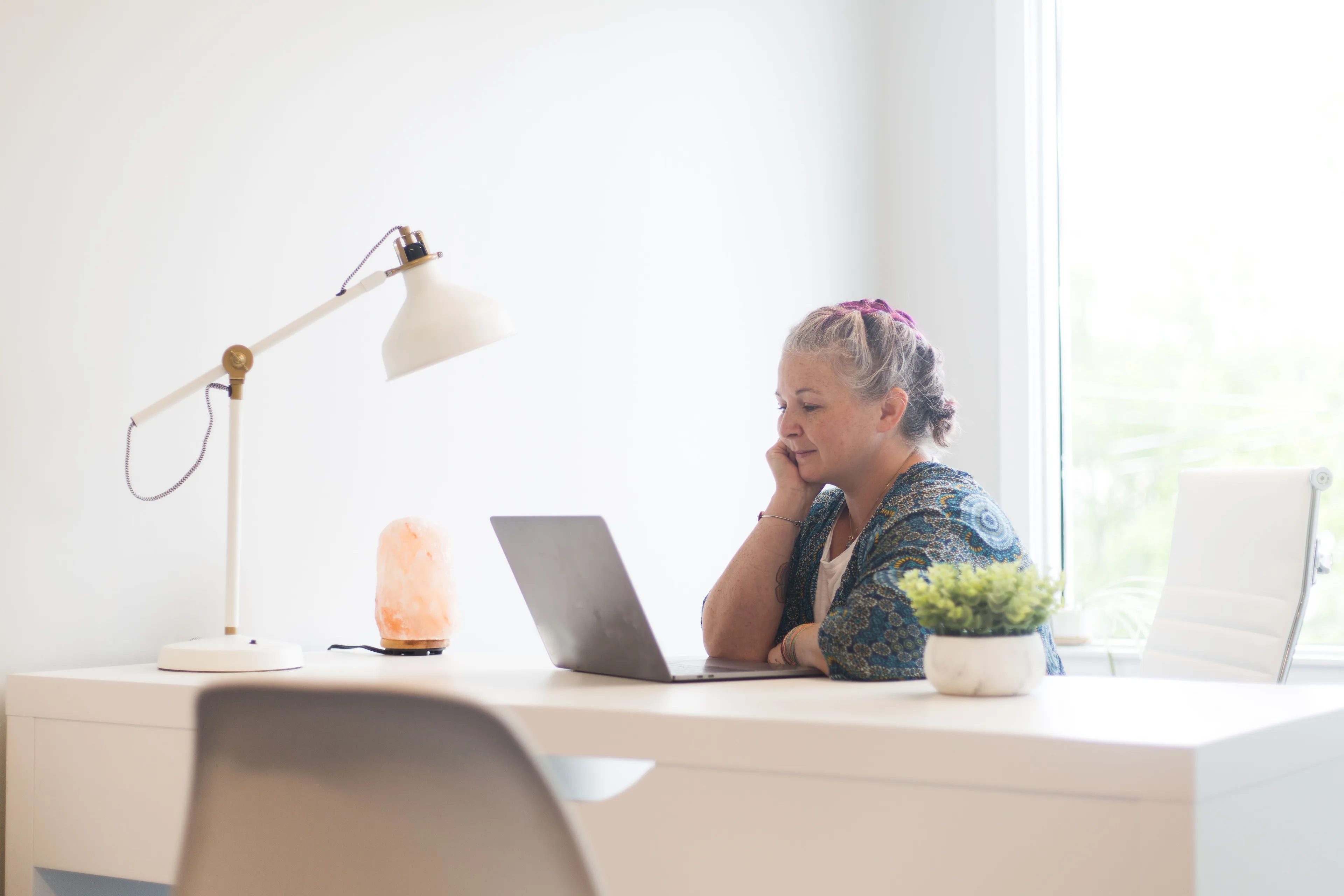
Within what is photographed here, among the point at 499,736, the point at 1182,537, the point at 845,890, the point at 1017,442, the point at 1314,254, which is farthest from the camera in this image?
the point at 1017,442

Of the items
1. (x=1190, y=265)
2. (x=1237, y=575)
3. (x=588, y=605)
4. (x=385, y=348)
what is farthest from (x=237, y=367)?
(x=1190, y=265)

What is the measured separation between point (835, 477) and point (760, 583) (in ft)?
0.62

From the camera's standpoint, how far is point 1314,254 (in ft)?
9.44

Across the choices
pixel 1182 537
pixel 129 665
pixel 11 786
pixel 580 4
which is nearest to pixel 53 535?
pixel 129 665

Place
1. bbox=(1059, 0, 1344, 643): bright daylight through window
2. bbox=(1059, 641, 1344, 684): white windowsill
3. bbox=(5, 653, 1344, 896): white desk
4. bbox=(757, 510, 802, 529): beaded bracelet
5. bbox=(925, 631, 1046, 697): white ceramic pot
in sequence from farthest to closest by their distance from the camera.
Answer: bbox=(1059, 0, 1344, 643): bright daylight through window < bbox=(1059, 641, 1344, 684): white windowsill < bbox=(757, 510, 802, 529): beaded bracelet < bbox=(925, 631, 1046, 697): white ceramic pot < bbox=(5, 653, 1344, 896): white desk

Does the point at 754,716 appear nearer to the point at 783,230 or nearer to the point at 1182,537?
the point at 1182,537

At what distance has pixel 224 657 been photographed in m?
1.49

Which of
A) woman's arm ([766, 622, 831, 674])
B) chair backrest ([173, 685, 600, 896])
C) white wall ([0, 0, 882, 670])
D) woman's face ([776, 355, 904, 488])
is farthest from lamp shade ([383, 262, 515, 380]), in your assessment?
chair backrest ([173, 685, 600, 896])

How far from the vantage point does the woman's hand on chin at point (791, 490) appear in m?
1.86

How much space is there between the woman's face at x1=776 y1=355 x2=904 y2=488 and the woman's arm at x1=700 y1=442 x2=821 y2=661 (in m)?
0.08

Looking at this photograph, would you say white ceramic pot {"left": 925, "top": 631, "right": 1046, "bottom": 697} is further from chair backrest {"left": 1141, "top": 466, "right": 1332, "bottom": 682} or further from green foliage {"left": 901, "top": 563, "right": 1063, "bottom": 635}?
chair backrest {"left": 1141, "top": 466, "right": 1332, "bottom": 682}

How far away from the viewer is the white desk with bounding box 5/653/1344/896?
2.96ft

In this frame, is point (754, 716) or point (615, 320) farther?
point (615, 320)

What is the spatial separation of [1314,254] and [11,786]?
110 inches
